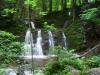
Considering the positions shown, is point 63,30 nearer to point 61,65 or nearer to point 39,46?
point 39,46

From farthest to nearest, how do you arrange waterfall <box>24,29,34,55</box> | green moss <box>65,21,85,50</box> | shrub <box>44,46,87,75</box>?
1. green moss <box>65,21,85,50</box>
2. shrub <box>44,46,87,75</box>
3. waterfall <box>24,29,34,55</box>

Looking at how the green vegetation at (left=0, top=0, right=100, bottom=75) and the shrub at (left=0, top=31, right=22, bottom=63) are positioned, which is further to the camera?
the green vegetation at (left=0, top=0, right=100, bottom=75)

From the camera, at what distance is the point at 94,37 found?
66.8 ft

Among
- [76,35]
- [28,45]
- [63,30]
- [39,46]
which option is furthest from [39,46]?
[28,45]

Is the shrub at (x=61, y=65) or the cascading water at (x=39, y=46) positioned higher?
the shrub at (x=61, y=65)

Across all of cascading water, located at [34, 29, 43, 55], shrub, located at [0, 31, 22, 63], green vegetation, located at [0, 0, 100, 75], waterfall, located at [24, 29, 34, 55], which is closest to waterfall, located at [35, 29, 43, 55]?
cascading water, located at [34, 29, 43, 55]

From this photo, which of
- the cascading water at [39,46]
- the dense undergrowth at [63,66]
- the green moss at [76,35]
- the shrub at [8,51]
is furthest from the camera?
the cascading water at [39,46]

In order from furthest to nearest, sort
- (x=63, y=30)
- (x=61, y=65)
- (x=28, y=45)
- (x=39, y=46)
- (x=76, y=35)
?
(x=63, y=30) < (x=39, y=46) < (x=76, y=35) < (x=28, y=45) < (x=61, y=65)

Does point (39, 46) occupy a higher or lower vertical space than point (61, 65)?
lower

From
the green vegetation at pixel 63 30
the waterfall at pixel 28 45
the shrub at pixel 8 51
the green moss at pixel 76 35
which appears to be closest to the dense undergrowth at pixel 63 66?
the green vegetation at pixel 63 30

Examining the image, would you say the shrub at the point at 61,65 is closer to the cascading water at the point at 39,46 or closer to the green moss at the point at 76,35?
the green moss at the point at 76,35

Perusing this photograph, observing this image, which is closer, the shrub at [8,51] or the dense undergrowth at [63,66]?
the shrub at [8,51]

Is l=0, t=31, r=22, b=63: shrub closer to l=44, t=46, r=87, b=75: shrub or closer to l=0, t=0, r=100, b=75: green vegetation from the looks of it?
l=0, t=0, r=100, b=75: green vegetation

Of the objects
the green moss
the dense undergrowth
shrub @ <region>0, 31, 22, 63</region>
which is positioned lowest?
the green moss
